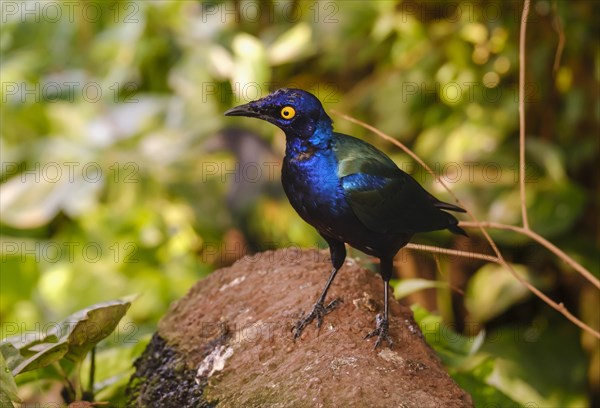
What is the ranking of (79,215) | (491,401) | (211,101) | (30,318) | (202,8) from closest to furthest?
(491,401) → (30,318) → (79,215) → (211,101) → (202,8)

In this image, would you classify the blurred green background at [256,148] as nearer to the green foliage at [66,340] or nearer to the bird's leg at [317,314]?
the green foliage at [66,340]

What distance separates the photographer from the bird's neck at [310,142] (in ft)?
5.57

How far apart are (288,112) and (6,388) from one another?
836 mm

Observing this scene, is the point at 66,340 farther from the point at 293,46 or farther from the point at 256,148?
the point at 293,46

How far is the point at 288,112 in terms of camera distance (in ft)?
5.50

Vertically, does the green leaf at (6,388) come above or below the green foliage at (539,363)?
above

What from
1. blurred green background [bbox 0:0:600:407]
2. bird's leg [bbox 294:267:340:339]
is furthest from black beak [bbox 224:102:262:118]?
blurred green background [bbox 0:0:600:407]

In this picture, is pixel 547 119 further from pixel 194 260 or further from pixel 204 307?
pixel 204 307

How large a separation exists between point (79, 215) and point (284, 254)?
2.32 metres

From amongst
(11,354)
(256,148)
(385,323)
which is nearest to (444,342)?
(385,323)

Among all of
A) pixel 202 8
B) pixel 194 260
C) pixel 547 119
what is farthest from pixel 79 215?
pixel 547 119

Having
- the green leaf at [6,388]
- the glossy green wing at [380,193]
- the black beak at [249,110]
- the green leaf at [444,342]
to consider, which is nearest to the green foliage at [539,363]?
the green leaf at [444,342]

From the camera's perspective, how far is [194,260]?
4406mm

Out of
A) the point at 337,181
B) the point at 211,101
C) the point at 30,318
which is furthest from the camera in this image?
the point at 211,101
